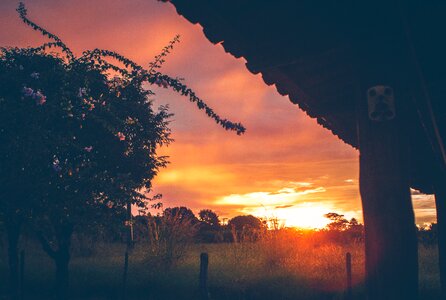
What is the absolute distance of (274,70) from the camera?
12.6ft

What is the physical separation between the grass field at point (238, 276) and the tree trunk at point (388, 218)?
24.5 feet

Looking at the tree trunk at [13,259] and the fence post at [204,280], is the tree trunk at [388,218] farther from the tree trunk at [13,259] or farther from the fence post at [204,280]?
the tree trunk at [13,259]

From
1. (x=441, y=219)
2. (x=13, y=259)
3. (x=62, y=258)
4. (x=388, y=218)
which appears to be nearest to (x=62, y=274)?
(x=62, y=258)

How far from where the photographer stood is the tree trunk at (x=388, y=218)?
2.73 metres

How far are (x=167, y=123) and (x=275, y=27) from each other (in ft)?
34.4

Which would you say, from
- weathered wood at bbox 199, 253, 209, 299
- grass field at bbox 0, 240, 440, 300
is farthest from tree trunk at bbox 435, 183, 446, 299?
weathered wood at bbox 199, 253, 209, 299

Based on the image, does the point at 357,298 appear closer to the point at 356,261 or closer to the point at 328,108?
the point at 356,261

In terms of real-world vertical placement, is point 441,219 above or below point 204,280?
above

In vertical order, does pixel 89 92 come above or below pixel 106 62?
below

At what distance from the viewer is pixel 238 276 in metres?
11.3

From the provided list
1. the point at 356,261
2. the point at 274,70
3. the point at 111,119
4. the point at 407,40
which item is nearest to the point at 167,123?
the point at 111,119

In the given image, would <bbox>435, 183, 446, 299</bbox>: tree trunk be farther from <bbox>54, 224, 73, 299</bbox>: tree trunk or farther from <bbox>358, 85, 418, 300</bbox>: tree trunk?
<bbox>54, 224, 73, 299</bbox>: tree trunk

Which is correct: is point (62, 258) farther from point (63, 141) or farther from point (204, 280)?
point (204, 280)

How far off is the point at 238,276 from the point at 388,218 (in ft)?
29.8
